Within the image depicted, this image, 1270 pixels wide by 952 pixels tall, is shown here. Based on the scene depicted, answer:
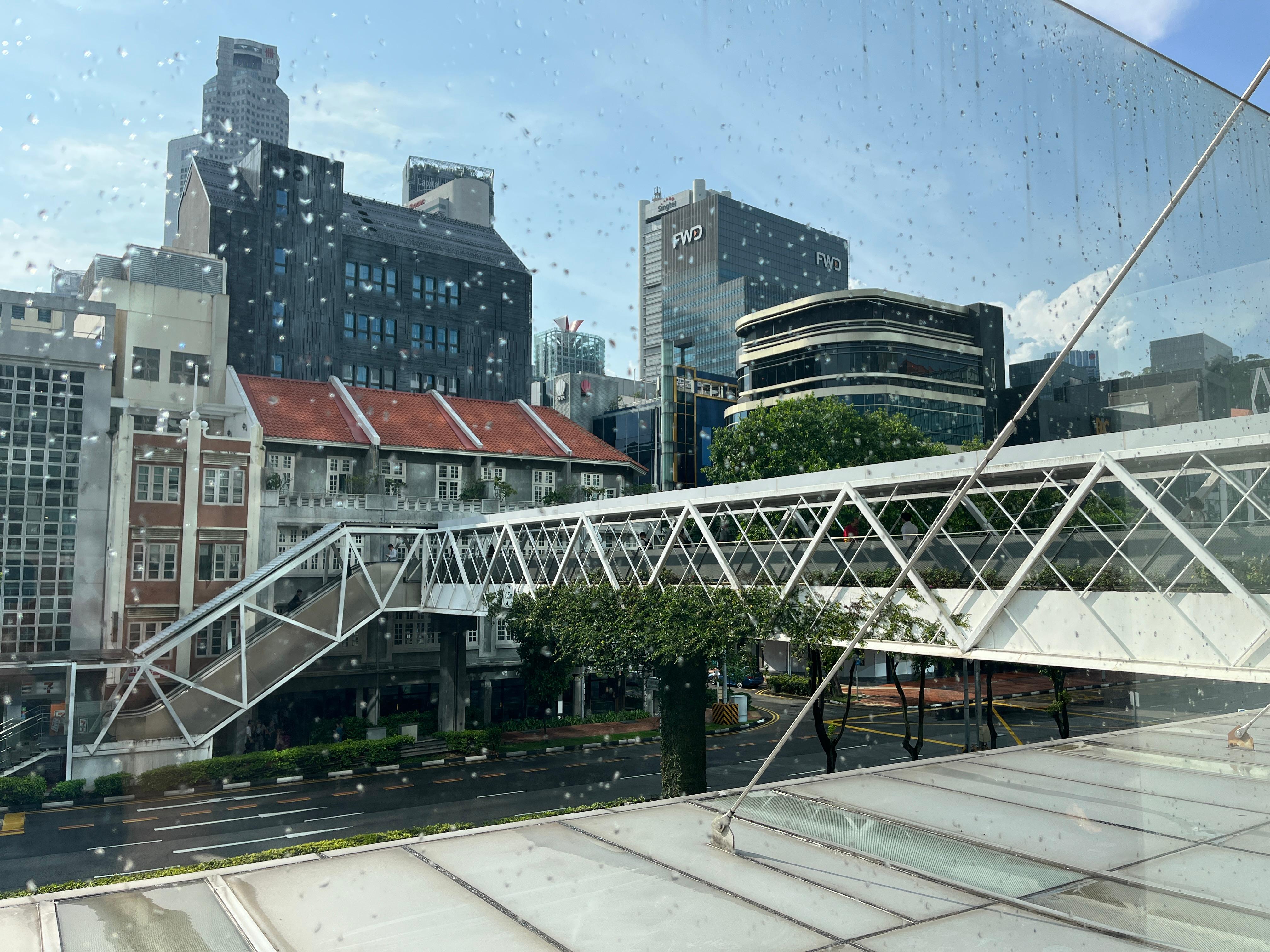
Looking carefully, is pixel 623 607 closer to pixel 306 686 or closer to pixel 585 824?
pixel 585 824

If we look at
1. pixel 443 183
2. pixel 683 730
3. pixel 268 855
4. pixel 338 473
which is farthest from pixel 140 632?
pixel 443 183

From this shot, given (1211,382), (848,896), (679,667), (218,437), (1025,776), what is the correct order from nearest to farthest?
(1211,382), (848,896), (1025,776), (679,667), (218,437)

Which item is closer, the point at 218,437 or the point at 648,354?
the point at 218,437

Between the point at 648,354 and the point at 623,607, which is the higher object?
the point at 648,354

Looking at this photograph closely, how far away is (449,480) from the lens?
43.5 meters

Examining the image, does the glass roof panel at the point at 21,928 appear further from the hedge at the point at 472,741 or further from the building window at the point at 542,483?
the building window at the point at 542,483

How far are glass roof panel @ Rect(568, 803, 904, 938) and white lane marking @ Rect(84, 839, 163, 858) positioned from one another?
1821 cm

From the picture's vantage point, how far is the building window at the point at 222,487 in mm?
35094

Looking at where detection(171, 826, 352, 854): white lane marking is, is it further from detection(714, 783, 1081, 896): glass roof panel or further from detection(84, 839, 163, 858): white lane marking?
detection(714, 783, 1081, 896): glass roof panel

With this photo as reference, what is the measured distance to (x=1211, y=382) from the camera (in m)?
4.03

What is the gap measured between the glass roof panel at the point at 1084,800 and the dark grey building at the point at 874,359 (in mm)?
34194

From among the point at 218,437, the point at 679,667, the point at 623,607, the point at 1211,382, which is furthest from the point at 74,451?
the point at 1211,382

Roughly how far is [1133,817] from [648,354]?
83.8m

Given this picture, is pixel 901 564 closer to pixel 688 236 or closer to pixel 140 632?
pixel 140 632
